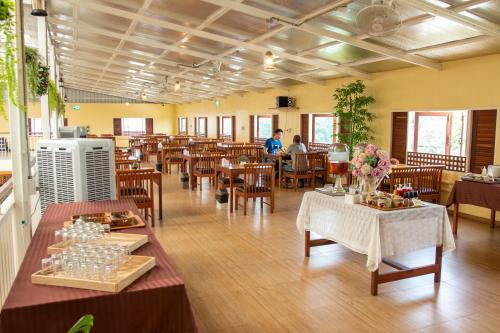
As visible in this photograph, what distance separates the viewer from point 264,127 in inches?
499

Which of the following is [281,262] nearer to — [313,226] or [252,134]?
[313,226]

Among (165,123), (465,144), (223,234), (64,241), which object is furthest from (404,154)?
(165,123)

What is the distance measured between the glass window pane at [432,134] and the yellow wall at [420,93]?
0.48m

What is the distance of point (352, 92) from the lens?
7.67 metres

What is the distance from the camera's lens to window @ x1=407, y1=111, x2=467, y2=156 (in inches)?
265

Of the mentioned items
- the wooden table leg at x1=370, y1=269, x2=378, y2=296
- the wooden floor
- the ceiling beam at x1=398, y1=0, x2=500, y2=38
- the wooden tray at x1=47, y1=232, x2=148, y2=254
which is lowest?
the wooden floor

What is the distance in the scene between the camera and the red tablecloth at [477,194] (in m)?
4.54

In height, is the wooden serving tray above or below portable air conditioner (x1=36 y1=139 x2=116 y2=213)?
below

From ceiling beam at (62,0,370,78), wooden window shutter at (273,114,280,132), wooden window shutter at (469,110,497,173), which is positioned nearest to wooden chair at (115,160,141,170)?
ceiling beam at (62,0,370,78)

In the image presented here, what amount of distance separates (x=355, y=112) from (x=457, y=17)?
138 inches

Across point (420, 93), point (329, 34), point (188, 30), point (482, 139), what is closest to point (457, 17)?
point (329, 34)

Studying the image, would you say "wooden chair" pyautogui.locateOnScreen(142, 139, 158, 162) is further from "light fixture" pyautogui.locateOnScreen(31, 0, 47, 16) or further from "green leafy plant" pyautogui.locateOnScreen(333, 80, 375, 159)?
"light fixture" pyautogui.locateOnScreen(31, 0, 47, 16)

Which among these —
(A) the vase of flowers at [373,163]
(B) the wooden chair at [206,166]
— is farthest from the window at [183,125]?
(A) the vase of flowers at [373,163]

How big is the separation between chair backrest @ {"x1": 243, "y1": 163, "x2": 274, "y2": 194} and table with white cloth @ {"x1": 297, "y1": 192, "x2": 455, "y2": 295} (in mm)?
2230
